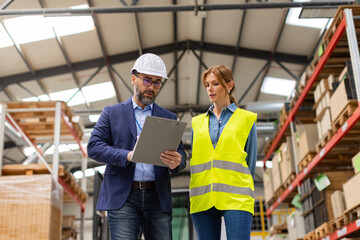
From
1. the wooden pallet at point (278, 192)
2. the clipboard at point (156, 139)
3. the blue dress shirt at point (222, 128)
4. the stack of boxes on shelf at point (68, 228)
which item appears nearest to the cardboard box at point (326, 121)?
the wooden pallet at point (278, 192)

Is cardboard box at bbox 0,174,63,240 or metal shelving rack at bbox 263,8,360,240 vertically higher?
metal shelving rack at bbox 263,8,360,240

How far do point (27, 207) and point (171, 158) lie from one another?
5103 millimetres

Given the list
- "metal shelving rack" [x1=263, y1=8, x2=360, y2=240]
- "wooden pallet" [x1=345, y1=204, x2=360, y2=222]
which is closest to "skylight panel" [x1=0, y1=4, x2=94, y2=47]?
"metal shelving rack" [x1=263, y1=8, x2=360, y2=240]

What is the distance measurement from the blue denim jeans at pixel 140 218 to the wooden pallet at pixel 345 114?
367 centimetres

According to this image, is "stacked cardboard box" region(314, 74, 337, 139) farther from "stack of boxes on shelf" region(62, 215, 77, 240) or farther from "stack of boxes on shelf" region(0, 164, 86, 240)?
"stack of boxes on shelf" region(62, 215, 77, 240)

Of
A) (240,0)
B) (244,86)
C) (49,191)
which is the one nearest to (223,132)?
(49,191)

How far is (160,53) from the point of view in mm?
14391

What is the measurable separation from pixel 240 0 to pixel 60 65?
579cm

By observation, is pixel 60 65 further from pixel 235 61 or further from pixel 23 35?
pixel 235 61

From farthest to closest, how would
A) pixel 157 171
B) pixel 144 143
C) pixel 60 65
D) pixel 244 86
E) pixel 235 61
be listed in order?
pixel 244 86
pixel 235 61
pixel 60 65
pixel 157 171
pixel 144 143

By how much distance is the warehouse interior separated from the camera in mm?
7277

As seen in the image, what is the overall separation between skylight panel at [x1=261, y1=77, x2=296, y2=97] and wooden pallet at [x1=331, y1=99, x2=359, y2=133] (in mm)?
8478

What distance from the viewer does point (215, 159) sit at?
2.92 meters

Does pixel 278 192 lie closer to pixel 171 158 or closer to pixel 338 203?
pixel 338 203
